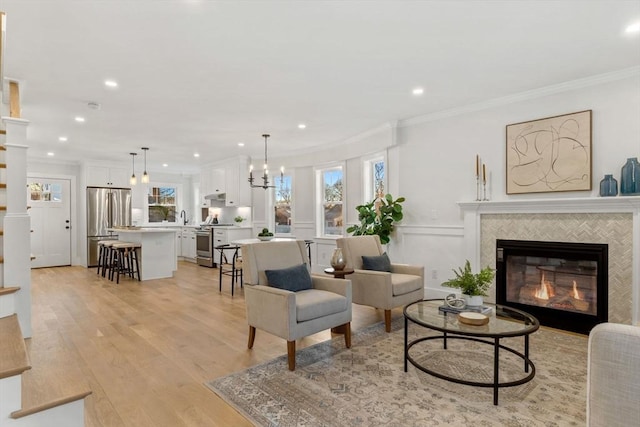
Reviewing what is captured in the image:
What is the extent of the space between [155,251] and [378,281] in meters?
4.76

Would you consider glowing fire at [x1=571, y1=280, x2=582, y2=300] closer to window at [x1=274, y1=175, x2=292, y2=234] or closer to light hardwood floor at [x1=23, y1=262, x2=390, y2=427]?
light hardwood floor at [x1=23, y1=262, x2=390, y2=427]

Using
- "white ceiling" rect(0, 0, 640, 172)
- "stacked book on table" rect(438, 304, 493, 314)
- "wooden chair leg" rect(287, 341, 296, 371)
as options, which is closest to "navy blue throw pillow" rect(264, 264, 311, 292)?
"wooden chair leg" rect(287, 341, 296, 371)

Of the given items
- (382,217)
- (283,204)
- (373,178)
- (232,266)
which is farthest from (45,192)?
(382,217)

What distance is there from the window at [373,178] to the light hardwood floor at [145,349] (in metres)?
2.22

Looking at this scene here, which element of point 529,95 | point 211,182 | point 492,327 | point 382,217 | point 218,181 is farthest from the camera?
point 211,182

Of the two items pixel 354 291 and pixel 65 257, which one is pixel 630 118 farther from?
pixel 65 257

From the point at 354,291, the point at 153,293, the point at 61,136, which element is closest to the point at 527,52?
the point at 354,291

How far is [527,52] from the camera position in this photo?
300cm

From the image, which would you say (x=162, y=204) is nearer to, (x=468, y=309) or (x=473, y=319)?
(x=468, y=309)

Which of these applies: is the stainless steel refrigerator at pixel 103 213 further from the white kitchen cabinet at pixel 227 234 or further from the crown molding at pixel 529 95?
the crown molding at pixel 529 95

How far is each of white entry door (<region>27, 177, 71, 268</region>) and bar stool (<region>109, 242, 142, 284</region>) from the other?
2.12m

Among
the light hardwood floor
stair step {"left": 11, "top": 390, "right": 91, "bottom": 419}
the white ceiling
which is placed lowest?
the light hardwood floor

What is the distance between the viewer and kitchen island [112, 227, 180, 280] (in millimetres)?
6402

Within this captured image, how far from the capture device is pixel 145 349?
3070 mm
